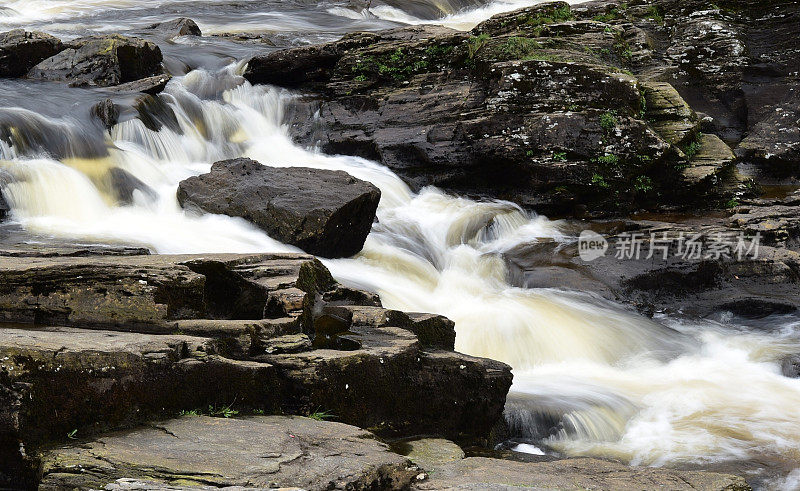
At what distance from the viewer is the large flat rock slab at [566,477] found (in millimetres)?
4492

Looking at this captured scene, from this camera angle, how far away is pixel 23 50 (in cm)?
1477

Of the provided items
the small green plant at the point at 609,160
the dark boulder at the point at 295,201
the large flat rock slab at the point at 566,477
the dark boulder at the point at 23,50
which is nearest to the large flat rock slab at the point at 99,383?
the large flat rock slab at the point at 566,477

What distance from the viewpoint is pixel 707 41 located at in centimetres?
1577

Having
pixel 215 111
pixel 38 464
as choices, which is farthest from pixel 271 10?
pixel 38 464

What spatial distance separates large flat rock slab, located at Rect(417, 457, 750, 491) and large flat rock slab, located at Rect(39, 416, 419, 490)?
37 cm

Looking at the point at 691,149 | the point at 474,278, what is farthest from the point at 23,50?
the point at 691,149

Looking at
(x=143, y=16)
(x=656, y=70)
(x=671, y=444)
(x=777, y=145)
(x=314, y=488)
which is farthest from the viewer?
(x=143, y=16)

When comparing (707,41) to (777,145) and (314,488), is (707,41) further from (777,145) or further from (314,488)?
(314,488)

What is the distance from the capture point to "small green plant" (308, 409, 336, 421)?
5.44 metres

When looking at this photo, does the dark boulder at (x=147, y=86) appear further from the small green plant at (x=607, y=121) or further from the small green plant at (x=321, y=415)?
the small green plant at (x=321, y=415)

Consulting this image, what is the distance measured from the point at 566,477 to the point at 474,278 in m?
6.42

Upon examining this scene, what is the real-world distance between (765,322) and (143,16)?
20037mm

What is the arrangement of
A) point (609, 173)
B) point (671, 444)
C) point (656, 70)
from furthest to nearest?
point (656, 70), point (609, 173), point (671, 444)

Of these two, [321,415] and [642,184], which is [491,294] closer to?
[642,184]
